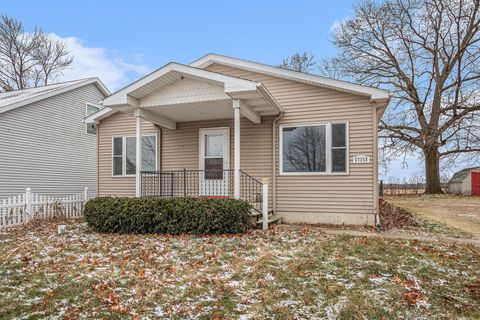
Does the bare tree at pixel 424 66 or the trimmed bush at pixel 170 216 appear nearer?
the trimmed bush at pixel 170 216

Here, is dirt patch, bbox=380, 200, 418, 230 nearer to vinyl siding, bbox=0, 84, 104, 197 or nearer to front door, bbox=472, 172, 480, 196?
front door, bbox=472, 172, 480, 196

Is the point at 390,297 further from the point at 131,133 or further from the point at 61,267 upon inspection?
the point at 131,133

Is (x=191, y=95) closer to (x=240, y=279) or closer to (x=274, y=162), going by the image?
(x=274, y=162)

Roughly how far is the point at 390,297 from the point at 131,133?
9368 millimetres

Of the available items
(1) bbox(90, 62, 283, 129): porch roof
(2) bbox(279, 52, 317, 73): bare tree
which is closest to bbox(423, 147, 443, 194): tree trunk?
(2) bbox(279, 52, 317, 73): bare tree

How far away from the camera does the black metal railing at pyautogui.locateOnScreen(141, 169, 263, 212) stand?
9062 millimetres

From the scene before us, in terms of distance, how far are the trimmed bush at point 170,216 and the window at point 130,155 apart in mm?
2889

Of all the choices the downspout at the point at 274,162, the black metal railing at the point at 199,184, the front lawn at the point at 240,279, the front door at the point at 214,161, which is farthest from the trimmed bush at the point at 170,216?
the front door at the point at 214,161

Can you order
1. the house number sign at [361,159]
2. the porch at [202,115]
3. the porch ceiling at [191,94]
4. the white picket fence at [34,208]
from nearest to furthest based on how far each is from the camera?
the porch ceiling at [191,94] → the porch at [202,115] → the house number sign at [361,159] → the white picket fence at [34,208]

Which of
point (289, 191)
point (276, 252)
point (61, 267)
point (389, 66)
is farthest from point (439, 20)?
point (61, 267)

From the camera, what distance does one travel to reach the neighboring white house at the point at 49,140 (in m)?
12.7

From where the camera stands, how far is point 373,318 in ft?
10.7

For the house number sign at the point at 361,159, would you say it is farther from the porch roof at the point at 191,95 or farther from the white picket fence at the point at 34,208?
the white picket fence at the point at 34,208

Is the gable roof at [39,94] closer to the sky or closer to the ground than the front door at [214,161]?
closer to the sky
